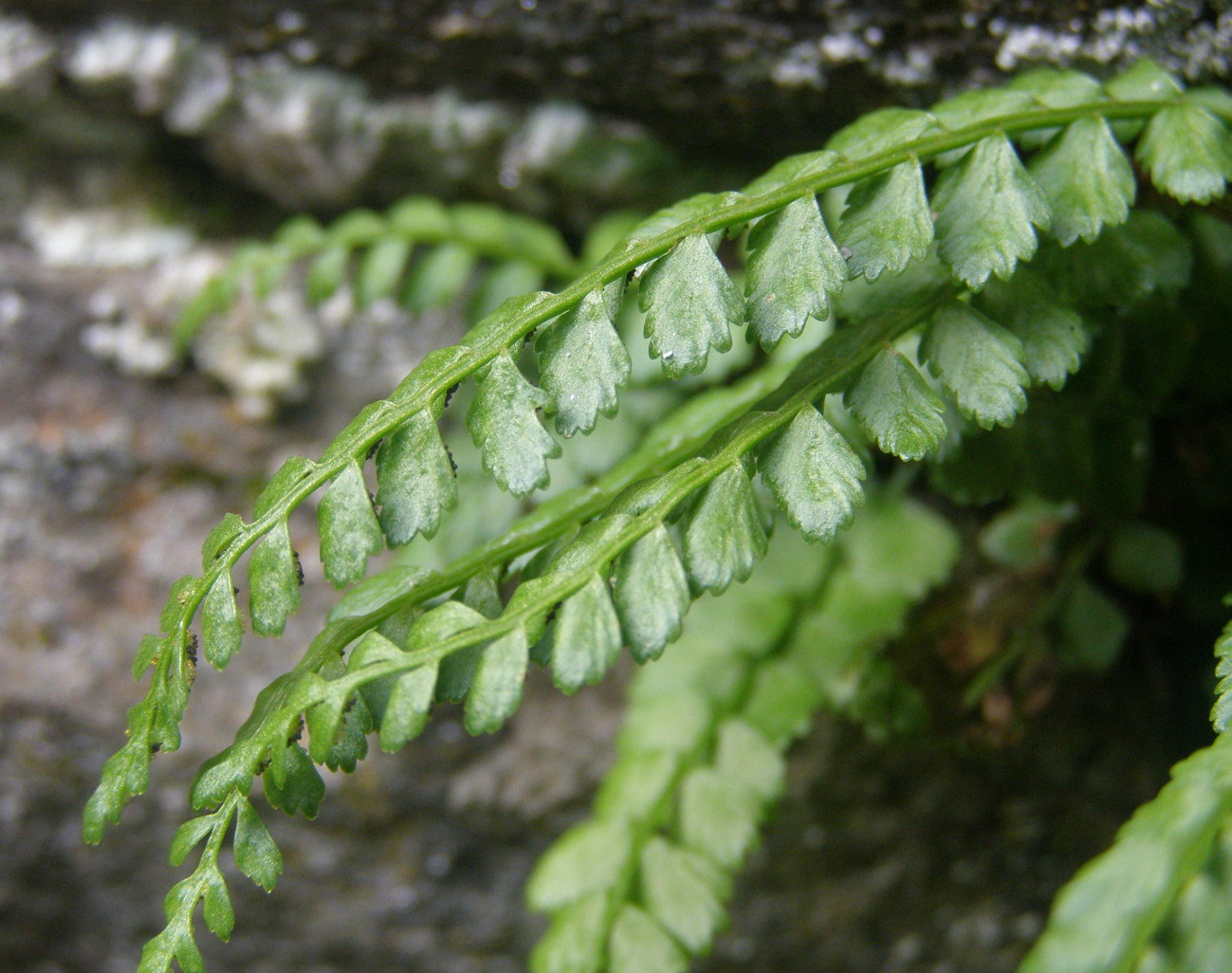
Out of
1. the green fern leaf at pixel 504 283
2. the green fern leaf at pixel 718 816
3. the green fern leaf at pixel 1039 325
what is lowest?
the green fern leaf at pixel 718 816

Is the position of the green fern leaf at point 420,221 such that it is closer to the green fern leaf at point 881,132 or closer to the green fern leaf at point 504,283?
the green fern leaf at point 504,283

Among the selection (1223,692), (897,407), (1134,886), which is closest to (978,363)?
(897,407)

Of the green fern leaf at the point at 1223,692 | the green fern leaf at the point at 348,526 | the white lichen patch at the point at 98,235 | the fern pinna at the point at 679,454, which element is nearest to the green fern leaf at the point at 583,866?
the fern pinna at the point at 679,454

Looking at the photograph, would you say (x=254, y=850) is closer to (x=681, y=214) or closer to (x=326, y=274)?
(x=681, y=214)

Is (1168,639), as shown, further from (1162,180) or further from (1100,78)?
(1162,180)

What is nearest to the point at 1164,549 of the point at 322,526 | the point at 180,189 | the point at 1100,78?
the point at 1100,78

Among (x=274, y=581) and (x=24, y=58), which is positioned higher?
(x=24, y=58)
